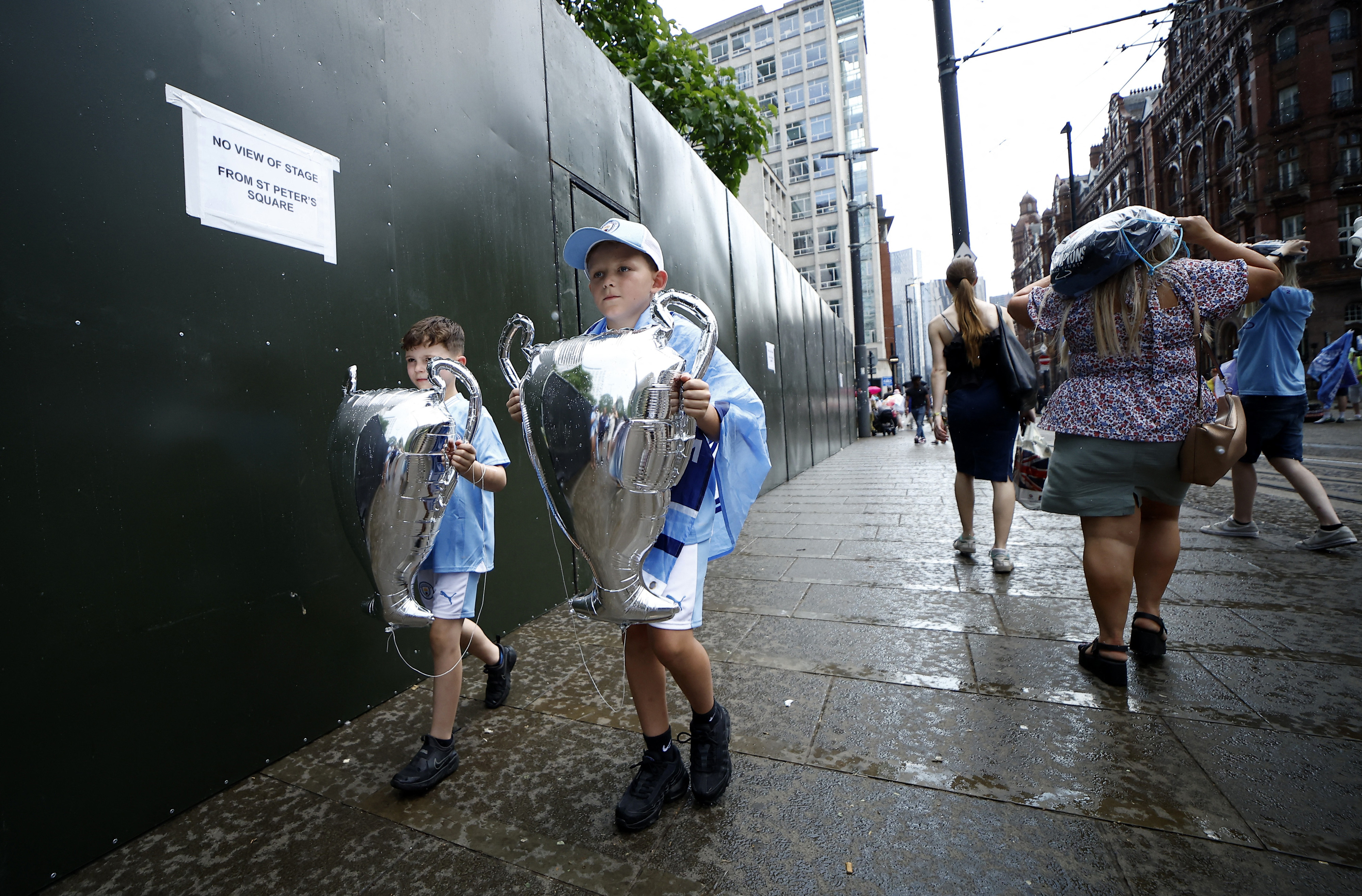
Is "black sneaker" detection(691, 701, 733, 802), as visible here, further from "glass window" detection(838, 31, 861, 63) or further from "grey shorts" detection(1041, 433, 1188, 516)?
"glass window" detection(838, 31, 861, 63)

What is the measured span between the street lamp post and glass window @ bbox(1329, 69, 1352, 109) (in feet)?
83.5

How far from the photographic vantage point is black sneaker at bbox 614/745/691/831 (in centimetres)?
172

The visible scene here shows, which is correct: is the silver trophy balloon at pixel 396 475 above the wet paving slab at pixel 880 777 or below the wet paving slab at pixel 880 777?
above

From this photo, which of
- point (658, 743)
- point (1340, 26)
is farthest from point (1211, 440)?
point (1340, 26)

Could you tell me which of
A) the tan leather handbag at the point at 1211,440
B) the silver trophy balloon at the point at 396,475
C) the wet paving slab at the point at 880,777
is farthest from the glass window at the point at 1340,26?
the silver trophy balloon at the point at 396,475

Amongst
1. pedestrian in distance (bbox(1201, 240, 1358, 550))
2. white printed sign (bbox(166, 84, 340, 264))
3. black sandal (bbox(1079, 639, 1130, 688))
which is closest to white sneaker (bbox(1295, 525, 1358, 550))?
pedestrian in distance (bbox(1201, 240, 1358, 550))

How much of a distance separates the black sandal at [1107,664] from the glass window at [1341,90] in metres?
42.1

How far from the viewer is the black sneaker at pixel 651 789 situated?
172cm

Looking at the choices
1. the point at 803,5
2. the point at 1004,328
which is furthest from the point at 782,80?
the point at 1004,328

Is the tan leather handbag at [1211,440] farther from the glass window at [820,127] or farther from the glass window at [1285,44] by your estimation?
the glass window at [820,127]

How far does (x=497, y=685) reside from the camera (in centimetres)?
254

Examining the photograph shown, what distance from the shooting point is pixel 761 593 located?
3910 millimetres

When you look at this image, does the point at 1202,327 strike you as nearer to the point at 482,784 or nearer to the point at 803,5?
the point at 482,784

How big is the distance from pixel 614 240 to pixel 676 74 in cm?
838
